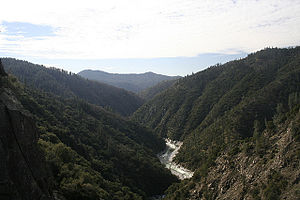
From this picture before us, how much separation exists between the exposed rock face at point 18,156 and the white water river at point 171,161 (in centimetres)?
9209

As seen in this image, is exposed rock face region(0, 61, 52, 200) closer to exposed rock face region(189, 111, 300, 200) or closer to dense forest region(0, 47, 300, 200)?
dense forest region(0, 47, 300, 200)

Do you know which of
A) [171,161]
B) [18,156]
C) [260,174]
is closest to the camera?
[18,156]

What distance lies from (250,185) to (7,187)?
4463cm

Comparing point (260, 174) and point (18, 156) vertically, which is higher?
point (18, 156)

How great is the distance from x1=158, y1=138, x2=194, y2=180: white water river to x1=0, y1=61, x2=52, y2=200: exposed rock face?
92.1 m

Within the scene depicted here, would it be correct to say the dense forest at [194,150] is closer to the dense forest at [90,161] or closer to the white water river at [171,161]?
the dense forest at [90,161]

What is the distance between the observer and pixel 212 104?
190 metres

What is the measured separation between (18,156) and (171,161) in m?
121

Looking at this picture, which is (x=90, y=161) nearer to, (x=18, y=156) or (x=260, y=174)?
(x=260, y=174)

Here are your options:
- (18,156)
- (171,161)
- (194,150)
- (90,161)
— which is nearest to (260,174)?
(18,156)

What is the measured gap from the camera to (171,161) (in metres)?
136

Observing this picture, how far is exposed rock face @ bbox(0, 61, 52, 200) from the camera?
20.3 m

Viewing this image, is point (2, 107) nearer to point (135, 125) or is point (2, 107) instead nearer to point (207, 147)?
point (207, 147)

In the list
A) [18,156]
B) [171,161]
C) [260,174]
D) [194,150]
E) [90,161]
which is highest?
[18,156]
